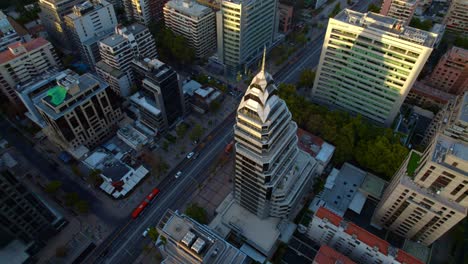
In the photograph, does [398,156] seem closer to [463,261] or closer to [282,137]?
[463,261]

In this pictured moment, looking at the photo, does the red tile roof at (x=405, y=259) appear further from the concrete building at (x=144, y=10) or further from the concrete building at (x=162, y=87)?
the concrete building at (x=144, y=10)

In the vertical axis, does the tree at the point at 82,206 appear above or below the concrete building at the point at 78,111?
below

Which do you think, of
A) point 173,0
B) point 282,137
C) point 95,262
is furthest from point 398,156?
point 173,0

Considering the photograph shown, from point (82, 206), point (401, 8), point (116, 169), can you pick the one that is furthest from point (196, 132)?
point (401, 8)

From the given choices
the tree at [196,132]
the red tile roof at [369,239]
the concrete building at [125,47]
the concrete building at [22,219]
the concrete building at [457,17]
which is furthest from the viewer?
the concrete building at [457,17]

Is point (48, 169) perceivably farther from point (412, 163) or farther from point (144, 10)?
point (412, 163)

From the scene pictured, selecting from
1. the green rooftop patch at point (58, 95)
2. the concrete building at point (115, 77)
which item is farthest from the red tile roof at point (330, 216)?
the concrete building at point (115, 77)

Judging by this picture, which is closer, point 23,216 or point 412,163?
point 412,163
